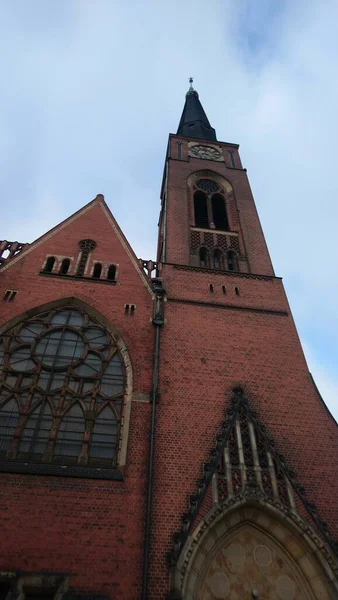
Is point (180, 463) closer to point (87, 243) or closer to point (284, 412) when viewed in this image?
point (284, 412)

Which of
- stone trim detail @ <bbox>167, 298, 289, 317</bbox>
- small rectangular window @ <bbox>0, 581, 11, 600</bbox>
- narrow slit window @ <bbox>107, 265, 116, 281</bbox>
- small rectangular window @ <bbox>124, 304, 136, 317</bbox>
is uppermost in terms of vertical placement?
narrow slit window @ <bbox>107, 265, 116, 281</bbox>

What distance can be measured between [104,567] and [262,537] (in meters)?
3.52

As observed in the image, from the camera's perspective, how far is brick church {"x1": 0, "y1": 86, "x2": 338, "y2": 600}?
26.0ft

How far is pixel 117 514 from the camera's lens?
836 cm

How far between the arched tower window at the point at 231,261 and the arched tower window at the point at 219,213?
65.8 inches

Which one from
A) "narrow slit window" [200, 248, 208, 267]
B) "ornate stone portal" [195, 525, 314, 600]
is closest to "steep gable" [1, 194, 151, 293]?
"narrow slit window" [200, 248, 208, 267]

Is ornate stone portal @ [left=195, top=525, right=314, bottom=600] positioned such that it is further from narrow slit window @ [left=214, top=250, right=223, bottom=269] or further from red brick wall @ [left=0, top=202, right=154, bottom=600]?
narrow slit window @ [left=214, top=250, right=223, bottom=269]

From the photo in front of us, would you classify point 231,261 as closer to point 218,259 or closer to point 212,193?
point 218,259

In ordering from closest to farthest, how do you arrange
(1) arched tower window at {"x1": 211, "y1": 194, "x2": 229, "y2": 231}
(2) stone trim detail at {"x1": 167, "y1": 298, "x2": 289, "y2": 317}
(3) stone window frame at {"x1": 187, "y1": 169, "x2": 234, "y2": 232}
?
(2) stone trim detail at {"x1": 167, "y1": 298, "x2": 289, "y2": 317}, (3) stone window frame at {"x1": 187, "y1": 169, "x2": 234, "y2": 232}, (1) arched tower window at {"x1": 211, "y1": 194, "x2": 229, "y2": 231}

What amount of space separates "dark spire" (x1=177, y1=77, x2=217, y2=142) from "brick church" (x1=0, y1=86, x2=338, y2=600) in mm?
14719

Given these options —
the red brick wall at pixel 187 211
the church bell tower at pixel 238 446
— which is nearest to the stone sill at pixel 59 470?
the church bell tower at pixel 238 446

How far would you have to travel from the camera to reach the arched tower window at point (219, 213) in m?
18.5

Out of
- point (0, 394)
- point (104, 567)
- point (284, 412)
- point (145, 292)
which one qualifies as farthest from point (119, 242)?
point (104, 567)

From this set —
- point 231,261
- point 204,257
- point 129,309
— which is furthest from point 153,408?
point 231,261
